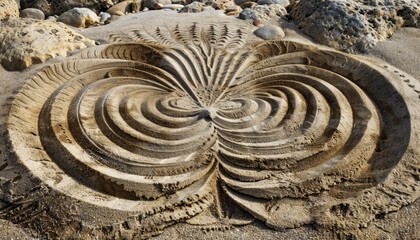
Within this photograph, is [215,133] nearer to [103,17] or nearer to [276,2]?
[276,2]

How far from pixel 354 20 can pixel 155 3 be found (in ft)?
7.91

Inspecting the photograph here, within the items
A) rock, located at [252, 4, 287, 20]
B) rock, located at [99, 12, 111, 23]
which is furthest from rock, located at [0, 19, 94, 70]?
rock, located at [252, 4, 287, 20]

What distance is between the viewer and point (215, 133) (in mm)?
2945

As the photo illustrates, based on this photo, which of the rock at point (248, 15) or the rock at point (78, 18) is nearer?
the rock at point (248, 15)

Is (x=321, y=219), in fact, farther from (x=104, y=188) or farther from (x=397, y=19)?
(x=397, y=19)

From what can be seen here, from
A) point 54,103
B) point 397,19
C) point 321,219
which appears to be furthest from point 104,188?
point 397,19

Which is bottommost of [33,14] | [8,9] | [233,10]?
[33,14]

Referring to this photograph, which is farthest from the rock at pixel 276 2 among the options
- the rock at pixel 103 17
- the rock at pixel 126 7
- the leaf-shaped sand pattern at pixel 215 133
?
the rock at pixel 103 17

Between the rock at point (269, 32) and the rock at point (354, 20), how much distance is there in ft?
0.92

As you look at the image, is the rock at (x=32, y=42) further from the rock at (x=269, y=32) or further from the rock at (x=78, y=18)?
the rock at (x=269, y=32)

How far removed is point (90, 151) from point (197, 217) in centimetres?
78

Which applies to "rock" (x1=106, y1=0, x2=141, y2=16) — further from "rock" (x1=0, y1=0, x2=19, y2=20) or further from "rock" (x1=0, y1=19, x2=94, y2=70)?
"rock" (x1=0, y1=19, x2=94, y2=70)

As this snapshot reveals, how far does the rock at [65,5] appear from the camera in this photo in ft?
17.9

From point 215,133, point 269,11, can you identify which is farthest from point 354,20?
point 215,133
